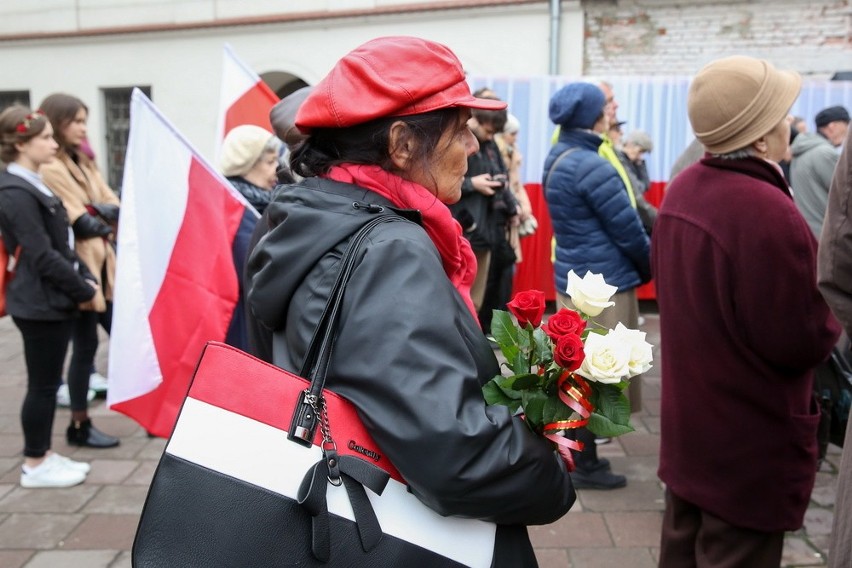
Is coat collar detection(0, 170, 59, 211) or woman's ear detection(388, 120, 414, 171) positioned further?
coat collar detection(0, 170, 59, 211)

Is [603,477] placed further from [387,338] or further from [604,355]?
[387,338]

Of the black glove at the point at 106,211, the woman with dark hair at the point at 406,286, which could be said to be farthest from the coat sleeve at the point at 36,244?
the woman with dark hair at the point at 406,286

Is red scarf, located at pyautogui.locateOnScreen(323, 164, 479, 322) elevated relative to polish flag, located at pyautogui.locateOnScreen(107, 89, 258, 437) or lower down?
elevated

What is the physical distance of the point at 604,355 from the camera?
4.60 ft

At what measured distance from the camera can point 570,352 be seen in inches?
54.5

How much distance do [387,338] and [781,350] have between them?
141cm

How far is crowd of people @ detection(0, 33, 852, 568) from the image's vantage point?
49.5 inches

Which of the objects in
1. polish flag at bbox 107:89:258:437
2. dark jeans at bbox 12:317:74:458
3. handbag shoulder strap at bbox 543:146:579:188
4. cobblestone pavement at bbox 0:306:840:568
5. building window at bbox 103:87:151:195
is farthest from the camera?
building window at bbox 103:87:151:195

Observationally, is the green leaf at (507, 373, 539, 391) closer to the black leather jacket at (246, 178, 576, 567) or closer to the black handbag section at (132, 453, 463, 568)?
the black leather jacket at (246, 178, 576, 567)

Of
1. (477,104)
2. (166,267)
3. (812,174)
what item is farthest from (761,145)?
(812,174)

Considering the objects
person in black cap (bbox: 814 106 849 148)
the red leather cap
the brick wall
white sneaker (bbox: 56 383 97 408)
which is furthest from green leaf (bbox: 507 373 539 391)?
the brick wall

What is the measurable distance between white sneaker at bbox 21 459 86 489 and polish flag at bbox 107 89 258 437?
81cm

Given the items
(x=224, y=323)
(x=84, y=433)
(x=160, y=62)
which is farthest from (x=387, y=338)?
(x=160, y=62)

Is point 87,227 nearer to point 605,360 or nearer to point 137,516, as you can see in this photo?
point 137,516
